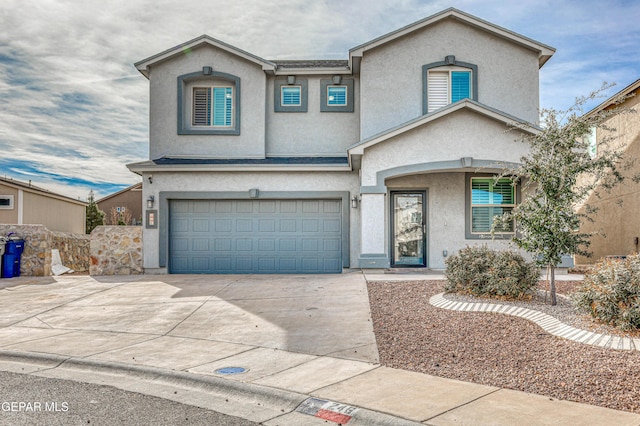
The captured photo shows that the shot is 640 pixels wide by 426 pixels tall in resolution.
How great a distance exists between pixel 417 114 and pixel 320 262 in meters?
5.46

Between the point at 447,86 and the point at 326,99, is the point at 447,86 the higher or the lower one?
the higher one

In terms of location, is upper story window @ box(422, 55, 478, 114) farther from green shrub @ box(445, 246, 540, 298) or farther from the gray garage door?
green shrub @ box(445, 246, 540, 298)

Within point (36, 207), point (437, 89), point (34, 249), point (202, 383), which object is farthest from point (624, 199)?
point (36, 207)

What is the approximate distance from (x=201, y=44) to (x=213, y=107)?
2.07 metres

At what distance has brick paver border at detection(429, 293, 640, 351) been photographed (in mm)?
6540

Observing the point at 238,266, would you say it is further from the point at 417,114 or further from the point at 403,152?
the point at 417,114

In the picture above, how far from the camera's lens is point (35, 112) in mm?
19922

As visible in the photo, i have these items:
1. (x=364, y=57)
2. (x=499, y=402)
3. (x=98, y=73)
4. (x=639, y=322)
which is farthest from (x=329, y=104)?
(x=499, y=402)

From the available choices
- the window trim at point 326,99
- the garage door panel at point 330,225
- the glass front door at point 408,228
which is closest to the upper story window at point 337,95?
the window trim at point 326,99

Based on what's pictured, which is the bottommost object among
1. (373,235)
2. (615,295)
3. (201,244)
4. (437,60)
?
(615,295)

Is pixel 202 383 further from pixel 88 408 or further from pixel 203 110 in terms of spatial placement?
pixel 203 110

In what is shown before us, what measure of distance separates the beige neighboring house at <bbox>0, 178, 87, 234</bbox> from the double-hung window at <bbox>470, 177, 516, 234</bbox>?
18.8 metres

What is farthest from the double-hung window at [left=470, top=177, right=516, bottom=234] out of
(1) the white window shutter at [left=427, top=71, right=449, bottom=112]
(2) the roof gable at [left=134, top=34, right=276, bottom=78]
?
(2) the roof gable at [left=134, top=34, right=276, bottom=78]

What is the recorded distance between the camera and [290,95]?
1783 cm
